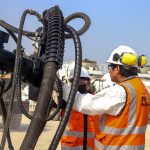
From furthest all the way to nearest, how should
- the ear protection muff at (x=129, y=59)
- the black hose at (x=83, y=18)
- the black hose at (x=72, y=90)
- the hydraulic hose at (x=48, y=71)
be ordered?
the ear protection muff at (x=129, y=59) → the black hose at (x=83, y=18) → the black hose at (x=72, y=90) → the hydraulic hose at (x=48, y=71)

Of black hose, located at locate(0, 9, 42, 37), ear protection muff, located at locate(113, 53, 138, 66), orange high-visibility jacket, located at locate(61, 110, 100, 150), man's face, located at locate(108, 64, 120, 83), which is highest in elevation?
black hose, located at locate(0, 9, 42, 37)

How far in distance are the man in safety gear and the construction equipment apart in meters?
0.64

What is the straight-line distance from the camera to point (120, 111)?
11.6 ft

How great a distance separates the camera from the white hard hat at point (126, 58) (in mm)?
3838

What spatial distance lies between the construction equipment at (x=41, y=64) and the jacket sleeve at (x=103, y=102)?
A: 1.76ft

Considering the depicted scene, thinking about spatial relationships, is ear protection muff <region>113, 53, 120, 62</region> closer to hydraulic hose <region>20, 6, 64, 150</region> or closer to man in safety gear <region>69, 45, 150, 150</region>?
man in safety gear <region>69, 45, 150, 150</region>

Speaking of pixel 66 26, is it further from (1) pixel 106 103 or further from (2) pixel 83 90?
(2) pixel 83 90

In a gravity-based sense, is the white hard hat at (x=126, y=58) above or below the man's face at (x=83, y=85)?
above

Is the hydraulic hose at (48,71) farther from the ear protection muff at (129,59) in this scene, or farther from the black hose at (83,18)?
the ear protection muff at (129,59)

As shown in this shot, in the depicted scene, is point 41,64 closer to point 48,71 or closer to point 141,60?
point 48,71

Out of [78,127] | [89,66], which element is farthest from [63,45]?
[89,66]

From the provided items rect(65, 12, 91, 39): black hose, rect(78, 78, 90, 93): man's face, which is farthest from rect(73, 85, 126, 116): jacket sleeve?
rect(78, 78, 90, 93): man's face

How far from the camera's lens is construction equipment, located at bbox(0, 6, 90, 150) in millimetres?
2445

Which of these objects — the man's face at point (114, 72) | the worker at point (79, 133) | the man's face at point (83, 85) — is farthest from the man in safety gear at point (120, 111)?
the man's face at point (83, 85)
